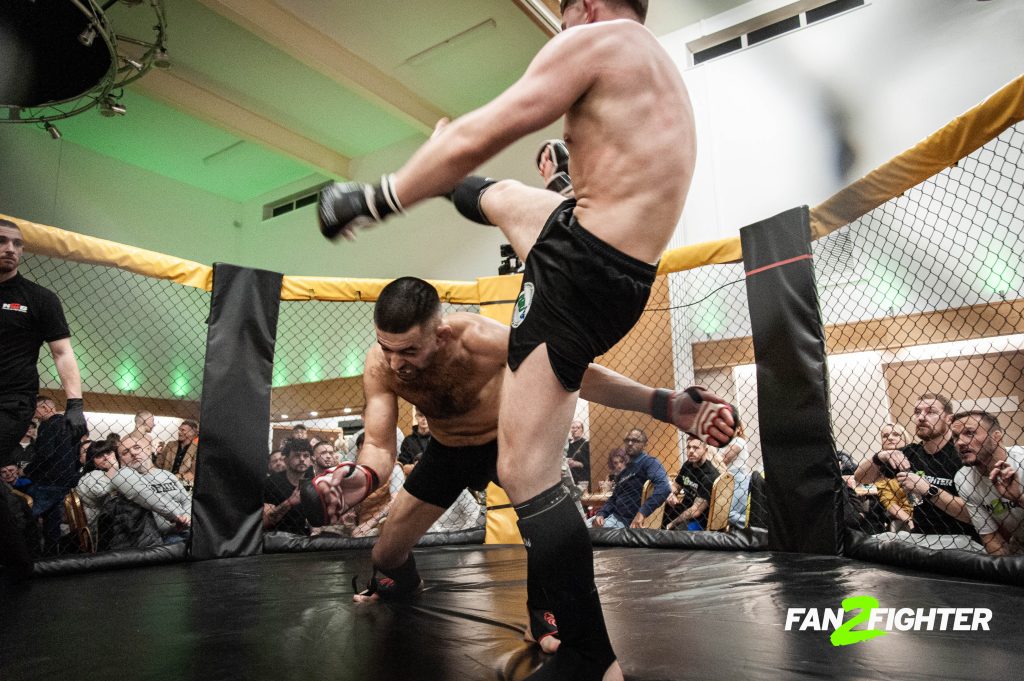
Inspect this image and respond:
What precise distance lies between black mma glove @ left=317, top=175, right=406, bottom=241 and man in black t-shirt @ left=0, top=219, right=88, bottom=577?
2.09 metres

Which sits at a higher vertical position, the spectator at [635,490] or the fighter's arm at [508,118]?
the fighter's arm at [508,118]

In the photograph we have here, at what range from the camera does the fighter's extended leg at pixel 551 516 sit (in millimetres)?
962

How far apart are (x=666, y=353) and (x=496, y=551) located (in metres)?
2.67

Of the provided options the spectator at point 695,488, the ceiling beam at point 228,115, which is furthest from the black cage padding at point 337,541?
the ceiling beam at point 228,115

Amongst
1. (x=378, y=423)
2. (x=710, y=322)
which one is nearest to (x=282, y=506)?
(x=378, y=423)

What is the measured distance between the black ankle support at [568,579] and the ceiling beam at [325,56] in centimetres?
585

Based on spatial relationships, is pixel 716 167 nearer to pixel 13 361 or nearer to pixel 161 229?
pixel 13 361

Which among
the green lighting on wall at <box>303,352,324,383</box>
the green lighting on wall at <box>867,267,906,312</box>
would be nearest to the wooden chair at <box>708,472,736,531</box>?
the green lighting on wall at <box>867,267,906,312</box>

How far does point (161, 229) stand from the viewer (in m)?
8.19

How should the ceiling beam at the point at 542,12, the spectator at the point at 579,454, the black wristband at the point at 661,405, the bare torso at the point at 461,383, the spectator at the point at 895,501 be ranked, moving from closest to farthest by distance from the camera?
the black wristband at the point at 661,405, the bare torso at the point at 461,383, the spectator at the point at 895,501, the spectator at the point at 579,454, the ceiling beam at the point at 542,12

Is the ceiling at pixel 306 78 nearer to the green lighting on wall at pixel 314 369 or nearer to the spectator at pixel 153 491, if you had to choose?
the green lighting on wall at pixel 314 369

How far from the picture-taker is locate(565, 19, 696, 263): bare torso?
1.01m

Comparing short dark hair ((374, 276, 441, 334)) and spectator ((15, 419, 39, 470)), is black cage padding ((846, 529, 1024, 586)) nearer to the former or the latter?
short dark hair ((374, 276, 441, 334))

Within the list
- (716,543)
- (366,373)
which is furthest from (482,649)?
(716,543)
